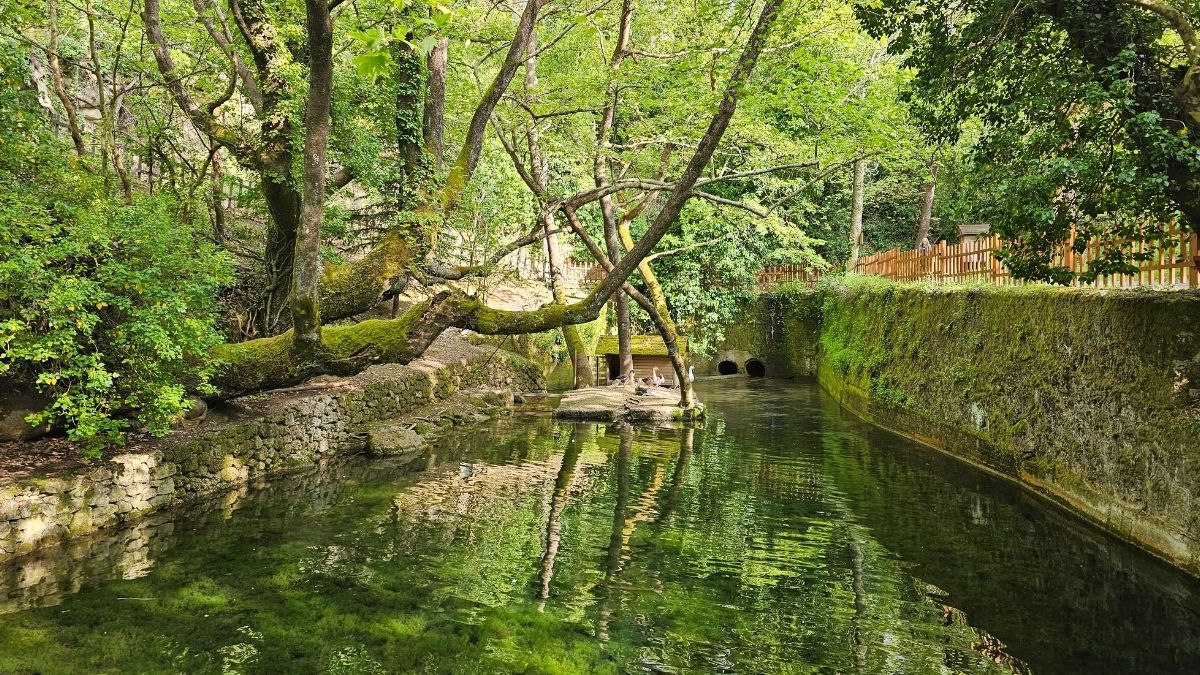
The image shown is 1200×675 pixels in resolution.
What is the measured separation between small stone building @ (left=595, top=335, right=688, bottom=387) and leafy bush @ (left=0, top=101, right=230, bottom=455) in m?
13.6

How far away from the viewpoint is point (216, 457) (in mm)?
10523

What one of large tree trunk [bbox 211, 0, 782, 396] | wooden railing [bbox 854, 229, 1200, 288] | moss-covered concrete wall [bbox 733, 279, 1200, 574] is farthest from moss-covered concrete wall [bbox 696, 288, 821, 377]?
large tree trunk [bbox 211, 0, 782, 396]

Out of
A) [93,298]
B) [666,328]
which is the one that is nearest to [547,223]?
[666,328]

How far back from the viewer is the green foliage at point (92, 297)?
25.3 feet

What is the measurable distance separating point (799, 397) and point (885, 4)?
15557 mm

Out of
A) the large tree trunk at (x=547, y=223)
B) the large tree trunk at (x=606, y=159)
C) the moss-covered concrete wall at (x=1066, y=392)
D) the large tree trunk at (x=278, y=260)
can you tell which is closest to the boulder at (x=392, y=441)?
the large tree trunk at (x=278, y=260)

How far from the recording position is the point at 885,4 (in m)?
8.77

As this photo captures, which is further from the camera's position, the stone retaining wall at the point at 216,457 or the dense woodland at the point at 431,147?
the stone retaining wall at the point at 216,457

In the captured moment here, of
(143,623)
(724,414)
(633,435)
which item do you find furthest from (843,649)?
(724,414)

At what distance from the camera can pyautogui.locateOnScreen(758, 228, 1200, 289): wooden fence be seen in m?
8.47

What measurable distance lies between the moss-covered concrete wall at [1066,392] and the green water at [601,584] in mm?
547

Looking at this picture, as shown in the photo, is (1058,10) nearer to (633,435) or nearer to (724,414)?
(633,435)

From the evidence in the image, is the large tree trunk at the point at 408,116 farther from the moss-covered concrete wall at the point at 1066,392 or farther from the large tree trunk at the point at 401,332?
the moss-covered concrete wall at the point at 1066,392

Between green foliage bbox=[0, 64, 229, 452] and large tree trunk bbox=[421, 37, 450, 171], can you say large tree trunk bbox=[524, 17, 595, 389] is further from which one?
green foliage bbox=[0, 64, 229, 452]
